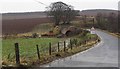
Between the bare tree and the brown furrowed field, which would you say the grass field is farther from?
the bare tree

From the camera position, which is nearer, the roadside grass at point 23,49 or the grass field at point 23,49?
the roadside grass at point 23,49

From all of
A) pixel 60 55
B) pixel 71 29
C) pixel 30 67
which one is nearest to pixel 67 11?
pixel 71 29

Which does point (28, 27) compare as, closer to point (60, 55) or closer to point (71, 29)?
point (71, 29)

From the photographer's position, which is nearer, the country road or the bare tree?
the country road

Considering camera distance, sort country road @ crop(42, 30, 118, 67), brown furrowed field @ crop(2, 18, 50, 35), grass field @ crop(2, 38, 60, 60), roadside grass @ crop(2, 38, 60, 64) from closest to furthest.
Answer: country road @ crop(42, 30, 118, 67), roadside grass @ crop(2, 38, 60, 64), grass field @ crop(2, 38, 60, 60), brown furrowed field @ crop(2, 18, 50, 35)

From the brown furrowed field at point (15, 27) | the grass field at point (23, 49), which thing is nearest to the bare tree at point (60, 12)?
the brown furrowed field at point (15, 27)

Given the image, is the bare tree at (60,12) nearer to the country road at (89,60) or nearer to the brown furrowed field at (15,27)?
the brown furrowed field at (15,27)

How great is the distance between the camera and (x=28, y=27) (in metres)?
95.8

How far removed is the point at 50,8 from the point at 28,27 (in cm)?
2116

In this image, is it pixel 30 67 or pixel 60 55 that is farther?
pixel 60 55

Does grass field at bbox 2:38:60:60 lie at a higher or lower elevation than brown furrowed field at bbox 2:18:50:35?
higher

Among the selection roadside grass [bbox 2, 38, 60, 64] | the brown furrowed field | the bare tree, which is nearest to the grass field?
roadside grass [bbox 2, 38, 60, 64]

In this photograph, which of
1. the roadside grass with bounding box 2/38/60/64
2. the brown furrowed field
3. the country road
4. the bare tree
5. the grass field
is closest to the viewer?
the country road

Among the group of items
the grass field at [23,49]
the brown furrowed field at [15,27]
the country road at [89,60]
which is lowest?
the brown furrowed field at [15,27]
